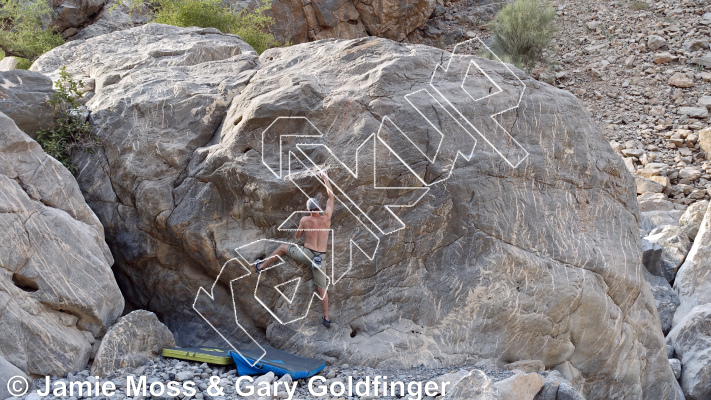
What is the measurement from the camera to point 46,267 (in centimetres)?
558

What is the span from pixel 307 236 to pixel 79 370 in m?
2.25

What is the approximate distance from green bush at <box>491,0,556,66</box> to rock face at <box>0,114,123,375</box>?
12.9m

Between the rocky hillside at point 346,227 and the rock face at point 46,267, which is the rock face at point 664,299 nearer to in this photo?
the rocky hillside at point 346,227

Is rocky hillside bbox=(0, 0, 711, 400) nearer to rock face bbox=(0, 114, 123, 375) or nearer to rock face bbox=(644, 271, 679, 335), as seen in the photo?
rock face bbox=(0, 114, 123, 375)

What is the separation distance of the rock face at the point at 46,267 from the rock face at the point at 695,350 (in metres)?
6.34

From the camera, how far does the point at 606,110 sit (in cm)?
1492

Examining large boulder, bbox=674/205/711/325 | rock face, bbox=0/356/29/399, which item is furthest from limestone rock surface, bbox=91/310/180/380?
large boulder, bbox=674/205/711/325

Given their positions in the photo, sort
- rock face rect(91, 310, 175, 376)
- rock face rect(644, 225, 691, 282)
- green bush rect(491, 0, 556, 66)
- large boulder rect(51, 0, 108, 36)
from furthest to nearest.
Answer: green bush rect(491, 0, 556, 66)
large boulder rect(51, 0, 108, 36)
rock face rect(644, 225, 691, 282)
rock face rect(91, 310, 175, 376)

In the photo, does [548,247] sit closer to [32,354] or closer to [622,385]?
[622,385]

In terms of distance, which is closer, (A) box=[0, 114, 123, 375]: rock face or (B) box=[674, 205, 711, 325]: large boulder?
(A) box=[0, 114, 123, 375]: rock face

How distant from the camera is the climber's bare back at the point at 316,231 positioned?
596 cm

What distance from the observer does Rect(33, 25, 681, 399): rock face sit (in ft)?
Answer: 19.9

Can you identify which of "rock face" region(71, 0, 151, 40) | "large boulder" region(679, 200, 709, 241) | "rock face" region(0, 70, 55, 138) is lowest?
"large boulder" region(679, 200, 709, 241)

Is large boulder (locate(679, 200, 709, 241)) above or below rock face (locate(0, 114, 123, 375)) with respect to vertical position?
below
